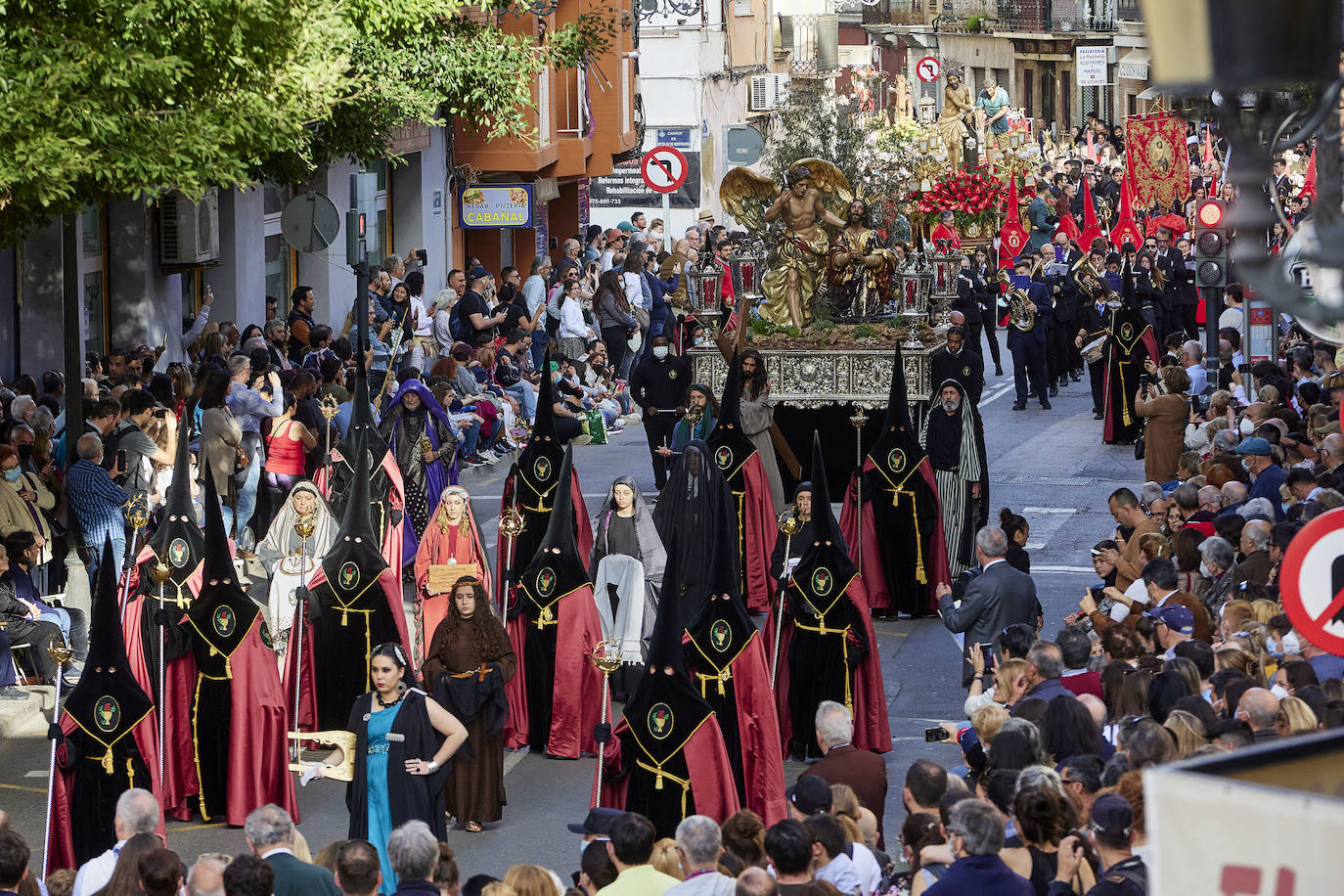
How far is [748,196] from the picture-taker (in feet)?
69.3

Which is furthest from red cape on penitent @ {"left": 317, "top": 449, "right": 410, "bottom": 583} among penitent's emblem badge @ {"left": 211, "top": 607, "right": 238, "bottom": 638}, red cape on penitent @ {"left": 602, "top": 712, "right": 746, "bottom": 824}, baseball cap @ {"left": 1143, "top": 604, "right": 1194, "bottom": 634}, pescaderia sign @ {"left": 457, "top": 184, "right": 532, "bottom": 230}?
pescaderia sign @ {"left": 457, "top": 184, "right": 532, "bottom": 230}

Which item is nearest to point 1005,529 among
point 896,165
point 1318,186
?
point 1318,186

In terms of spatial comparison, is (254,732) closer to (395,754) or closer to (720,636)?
(395,754)

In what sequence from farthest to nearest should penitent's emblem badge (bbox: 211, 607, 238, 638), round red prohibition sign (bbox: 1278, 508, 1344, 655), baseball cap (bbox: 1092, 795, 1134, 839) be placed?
penitent's emblem badge (bbox: 211, 607, 238, 638)
round red prohibition sign (bbox: 1278, 508, 1344, 655)
baseball cap (bbox: 1092, 795, 1134, 839)

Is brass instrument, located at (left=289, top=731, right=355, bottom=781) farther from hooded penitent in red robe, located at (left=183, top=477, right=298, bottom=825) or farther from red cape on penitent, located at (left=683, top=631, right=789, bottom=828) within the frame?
red cape on penitent, located at (left=683, top=631, right=789, bottom=828)

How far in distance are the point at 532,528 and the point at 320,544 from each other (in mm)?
1458

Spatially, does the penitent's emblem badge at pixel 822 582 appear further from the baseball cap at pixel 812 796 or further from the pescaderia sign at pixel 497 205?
the pescaderia sign at pixel 497 205

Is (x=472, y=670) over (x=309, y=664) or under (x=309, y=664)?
over

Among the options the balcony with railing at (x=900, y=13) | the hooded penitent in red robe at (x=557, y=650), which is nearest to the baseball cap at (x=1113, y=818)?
the hooded penitent in red robe at (x=557, y=650)

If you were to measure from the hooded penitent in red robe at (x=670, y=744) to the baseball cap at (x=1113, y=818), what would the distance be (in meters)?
3.11

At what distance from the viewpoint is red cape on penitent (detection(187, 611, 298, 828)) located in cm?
1098

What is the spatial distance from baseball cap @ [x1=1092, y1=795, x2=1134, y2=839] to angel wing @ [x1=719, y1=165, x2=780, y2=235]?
1421 centimetres

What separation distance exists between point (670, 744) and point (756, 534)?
6033 millimetres

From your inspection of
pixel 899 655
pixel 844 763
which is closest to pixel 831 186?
pixel 899 655
